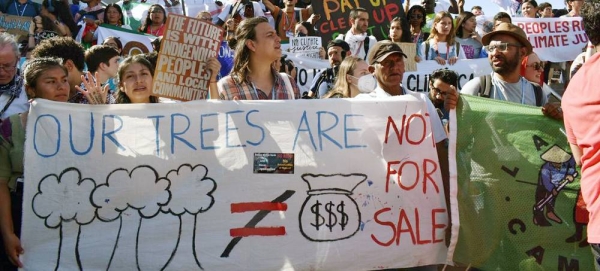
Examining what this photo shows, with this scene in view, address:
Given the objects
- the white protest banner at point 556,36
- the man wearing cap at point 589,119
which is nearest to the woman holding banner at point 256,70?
the man wearing cap at point 589,119

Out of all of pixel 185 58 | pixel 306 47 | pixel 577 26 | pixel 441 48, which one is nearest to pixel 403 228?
pixel 185 58

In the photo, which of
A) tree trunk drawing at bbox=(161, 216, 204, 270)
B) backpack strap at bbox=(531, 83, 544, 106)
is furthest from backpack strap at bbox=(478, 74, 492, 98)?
tree trunk drawing at bbox=(161, 216, 204, 270)

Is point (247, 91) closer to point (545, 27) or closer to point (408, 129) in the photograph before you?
point (408, 129)

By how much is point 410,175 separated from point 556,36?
7.99 metres

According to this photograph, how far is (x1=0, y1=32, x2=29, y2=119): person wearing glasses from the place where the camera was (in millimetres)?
4828

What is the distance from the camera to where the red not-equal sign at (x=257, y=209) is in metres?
4.46

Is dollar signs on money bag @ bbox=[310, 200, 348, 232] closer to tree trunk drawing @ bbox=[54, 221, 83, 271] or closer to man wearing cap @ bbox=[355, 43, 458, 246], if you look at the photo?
man wearing cap @ bbox=[355, 43, 458, 246]

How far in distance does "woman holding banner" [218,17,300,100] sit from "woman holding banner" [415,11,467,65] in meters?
4.47

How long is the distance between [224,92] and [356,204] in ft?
3.56

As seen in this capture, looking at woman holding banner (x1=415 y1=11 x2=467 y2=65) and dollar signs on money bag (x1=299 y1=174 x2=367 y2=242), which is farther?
woman holding banner (x1=415 y1=11 x2=467 y2=65)

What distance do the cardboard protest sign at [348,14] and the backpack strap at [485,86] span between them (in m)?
4.78

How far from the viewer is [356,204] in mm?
4535

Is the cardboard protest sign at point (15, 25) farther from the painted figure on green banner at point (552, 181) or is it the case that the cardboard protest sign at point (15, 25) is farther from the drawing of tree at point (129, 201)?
the painted figure on green banner at point (552, 181)

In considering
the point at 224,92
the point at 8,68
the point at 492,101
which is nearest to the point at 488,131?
the point at 492,101
